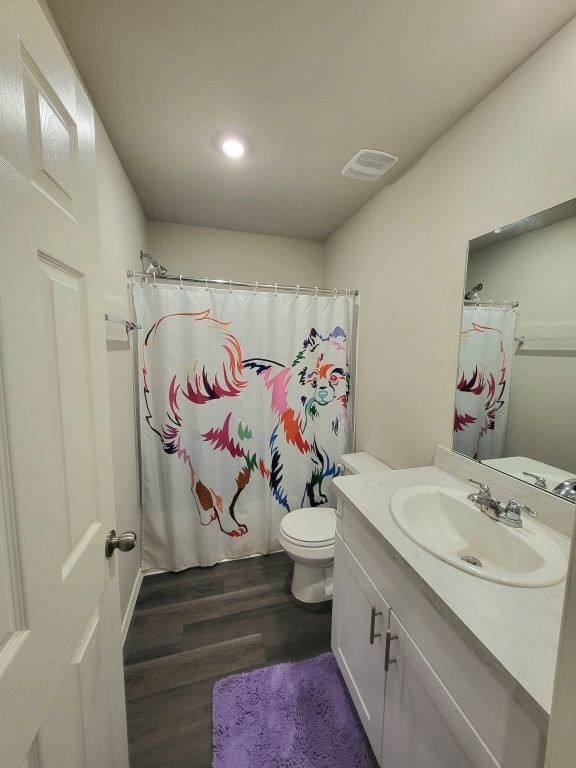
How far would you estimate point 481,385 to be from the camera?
1246 mm

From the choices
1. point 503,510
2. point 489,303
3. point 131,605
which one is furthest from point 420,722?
point 131,605

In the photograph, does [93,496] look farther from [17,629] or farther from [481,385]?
[481,385]

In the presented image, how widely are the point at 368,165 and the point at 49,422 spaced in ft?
5.91

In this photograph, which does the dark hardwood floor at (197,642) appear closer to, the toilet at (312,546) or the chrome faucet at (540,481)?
the toilet at (312,546)

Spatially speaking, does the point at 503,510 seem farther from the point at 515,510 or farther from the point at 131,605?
the point at 131,605

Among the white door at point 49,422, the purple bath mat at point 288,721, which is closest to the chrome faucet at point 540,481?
the purple bath mat at point 288,721

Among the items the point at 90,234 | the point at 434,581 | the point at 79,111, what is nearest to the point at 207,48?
the point at 79,111

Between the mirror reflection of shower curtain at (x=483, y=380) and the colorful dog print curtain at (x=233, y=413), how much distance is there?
94 cm

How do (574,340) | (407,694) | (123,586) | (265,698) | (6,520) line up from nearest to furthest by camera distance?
(6,520) < (407,694) < (574,340) < (265,698) < (123,586)

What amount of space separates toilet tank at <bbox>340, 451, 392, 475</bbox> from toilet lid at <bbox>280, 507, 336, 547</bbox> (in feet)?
0.98

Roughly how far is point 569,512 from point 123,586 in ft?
6.26

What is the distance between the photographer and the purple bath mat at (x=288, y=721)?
3.46ft

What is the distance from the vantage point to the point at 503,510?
38.7 inches

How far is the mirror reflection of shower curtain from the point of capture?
115cm
